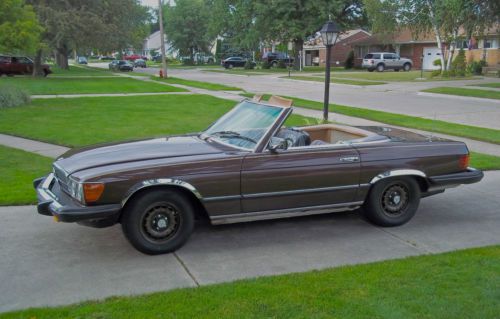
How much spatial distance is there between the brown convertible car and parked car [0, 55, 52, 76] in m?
37.4

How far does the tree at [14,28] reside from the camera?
58.0 ft

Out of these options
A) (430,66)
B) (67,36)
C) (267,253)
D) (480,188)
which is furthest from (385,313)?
(430,66)

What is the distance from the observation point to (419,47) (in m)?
54.7

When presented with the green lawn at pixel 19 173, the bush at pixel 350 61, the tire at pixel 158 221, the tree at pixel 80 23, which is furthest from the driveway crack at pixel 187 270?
the bush at pixel 350 61

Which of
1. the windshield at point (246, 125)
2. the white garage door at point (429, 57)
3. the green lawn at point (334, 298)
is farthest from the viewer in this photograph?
the white garage door at point (429, 57)

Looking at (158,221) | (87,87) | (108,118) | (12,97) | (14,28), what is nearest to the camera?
(158,221)

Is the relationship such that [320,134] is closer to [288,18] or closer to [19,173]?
[19,173]

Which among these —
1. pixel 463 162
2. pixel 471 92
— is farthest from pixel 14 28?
pixel 471 92

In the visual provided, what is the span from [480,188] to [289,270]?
4124 millimetres

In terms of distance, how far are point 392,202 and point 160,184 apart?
2.57m

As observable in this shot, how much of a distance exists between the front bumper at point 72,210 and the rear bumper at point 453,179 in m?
3.37

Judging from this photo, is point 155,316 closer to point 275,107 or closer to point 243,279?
point 243,279

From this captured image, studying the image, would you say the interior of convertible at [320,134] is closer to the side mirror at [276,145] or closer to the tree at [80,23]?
the side mirror at [276,145]

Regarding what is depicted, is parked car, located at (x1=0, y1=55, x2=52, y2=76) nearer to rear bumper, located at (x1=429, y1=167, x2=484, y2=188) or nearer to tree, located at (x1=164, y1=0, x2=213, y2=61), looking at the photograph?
rear bumper, located at (x1=429, y1=167, x2=484, y2=188)
